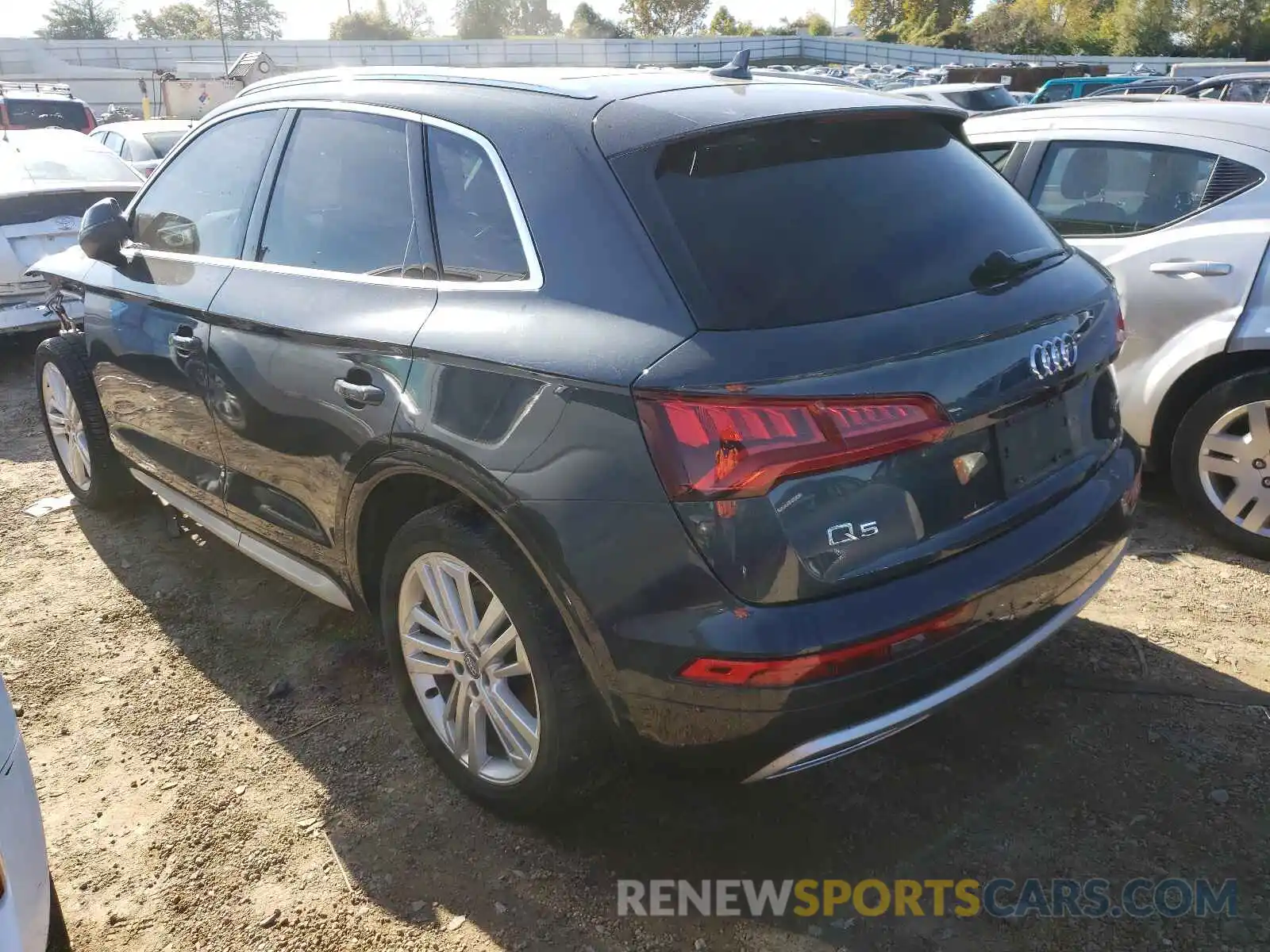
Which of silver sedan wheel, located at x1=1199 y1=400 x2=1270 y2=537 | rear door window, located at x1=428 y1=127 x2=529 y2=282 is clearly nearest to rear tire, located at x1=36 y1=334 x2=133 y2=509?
rear door window, located at x1=428 y1=127 x2=529 y2=282

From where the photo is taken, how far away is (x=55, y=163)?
7.90 meters

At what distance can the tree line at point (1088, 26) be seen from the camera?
5378cm

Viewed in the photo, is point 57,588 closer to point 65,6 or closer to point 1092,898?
point 1092,898

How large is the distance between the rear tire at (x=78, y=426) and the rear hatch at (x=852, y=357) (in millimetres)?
3296

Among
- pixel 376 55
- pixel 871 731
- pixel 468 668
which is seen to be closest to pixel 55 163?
pixel 468 668

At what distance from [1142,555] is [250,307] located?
11.2ft

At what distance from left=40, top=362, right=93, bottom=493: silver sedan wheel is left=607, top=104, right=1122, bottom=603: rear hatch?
11.6 ft

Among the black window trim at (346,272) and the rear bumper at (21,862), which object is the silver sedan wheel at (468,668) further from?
the rear bumper at (21,862)

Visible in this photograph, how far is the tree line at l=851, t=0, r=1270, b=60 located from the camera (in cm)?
5378

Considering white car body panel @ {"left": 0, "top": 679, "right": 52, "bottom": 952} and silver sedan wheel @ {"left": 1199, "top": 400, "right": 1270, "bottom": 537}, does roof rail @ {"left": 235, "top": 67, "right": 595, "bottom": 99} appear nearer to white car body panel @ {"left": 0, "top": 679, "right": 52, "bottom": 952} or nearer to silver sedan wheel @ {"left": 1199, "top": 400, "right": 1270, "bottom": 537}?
white car body panel @ {"left": 0, "top": 679, "right": 52, "bottom": 952}

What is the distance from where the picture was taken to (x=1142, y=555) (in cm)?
400

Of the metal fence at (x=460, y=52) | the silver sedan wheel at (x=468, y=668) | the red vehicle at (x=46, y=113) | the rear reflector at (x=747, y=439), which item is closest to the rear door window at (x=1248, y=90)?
the rear reflector at (x=747, y=439)

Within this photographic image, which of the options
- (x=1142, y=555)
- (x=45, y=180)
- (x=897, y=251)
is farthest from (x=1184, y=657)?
(x=45, y=180)

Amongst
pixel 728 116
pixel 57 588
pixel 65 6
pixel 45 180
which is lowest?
pixel 57 588
